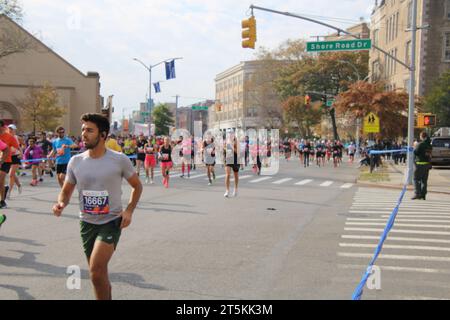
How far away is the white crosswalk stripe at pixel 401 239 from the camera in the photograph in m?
6.87

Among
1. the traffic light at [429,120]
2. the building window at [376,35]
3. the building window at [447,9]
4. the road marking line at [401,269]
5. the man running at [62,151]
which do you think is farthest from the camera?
the building window at [376,35]

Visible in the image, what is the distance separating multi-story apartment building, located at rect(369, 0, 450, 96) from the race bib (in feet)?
124

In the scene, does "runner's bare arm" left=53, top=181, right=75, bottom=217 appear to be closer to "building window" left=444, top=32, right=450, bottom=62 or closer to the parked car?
the parked car

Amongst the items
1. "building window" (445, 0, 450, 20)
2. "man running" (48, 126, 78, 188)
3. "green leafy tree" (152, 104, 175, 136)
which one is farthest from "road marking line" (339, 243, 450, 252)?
"green leafy tree" (152, 104, 175, 136)

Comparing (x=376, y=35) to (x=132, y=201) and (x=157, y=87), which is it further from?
(x=132, y=201)

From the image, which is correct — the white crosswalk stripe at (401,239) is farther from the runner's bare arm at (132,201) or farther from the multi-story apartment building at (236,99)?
the multi-story apartment building at (236,99)

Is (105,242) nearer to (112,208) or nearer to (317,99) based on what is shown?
(112,208)

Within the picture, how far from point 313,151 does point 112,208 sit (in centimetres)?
3702

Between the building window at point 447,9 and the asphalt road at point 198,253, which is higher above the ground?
the building window at point 447,9

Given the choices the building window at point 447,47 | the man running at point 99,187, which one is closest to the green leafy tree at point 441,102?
the building window at point 447,47

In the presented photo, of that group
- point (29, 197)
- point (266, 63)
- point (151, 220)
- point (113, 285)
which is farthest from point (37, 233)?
point (266, 63)

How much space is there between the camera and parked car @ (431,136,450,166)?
32.3 m

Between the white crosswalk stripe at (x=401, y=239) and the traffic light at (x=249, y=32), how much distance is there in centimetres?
828

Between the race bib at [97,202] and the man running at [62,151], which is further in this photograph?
the man running at [62,151]
